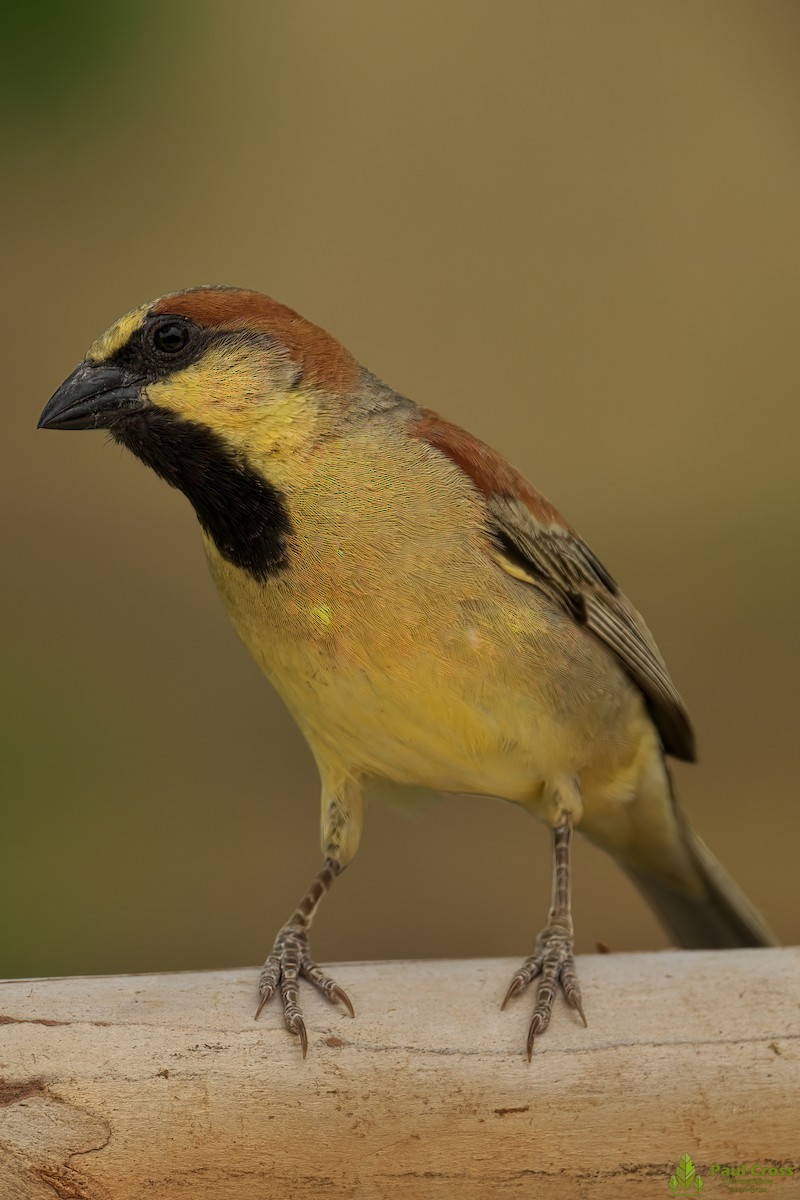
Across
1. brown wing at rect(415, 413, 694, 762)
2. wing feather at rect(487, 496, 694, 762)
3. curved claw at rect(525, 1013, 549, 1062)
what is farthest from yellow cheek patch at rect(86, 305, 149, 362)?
curved claw at rect(525, 1013, 549, 1062)

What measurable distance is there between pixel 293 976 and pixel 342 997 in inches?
4.0

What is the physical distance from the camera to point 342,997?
220 cm

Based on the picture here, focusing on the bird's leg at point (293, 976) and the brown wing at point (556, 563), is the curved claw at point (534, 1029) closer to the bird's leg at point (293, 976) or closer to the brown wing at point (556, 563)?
the bird's leg at point (293, 976)

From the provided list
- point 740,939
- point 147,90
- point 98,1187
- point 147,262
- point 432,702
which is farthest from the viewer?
point 147,262

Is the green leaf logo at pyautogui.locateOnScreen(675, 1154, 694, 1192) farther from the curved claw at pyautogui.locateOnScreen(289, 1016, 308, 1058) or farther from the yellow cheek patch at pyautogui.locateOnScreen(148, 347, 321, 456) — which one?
the yellow cheek patch at pyautogui.locateOnScreen(148, 347, 321, 456)

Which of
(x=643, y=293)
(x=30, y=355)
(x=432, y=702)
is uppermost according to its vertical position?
(x=643, y=293)

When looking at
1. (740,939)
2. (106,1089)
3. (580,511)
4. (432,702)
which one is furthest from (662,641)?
(106,1089)

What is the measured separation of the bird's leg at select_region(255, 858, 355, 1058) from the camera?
2.14 metres

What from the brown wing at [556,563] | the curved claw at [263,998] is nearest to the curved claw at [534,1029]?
the curved claw at [263,998]

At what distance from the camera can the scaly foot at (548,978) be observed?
7.04 feet

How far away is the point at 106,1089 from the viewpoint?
1957 mm

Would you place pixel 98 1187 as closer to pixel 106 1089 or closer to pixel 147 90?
pixel 106 1089

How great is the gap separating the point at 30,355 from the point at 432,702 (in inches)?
117

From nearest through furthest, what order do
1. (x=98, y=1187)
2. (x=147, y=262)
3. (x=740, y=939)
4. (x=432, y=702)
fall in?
1. (x=98, y=1187)
2. (x=432, y=702)
3. (x=740, y=939)
4. (x=147, y=262)
